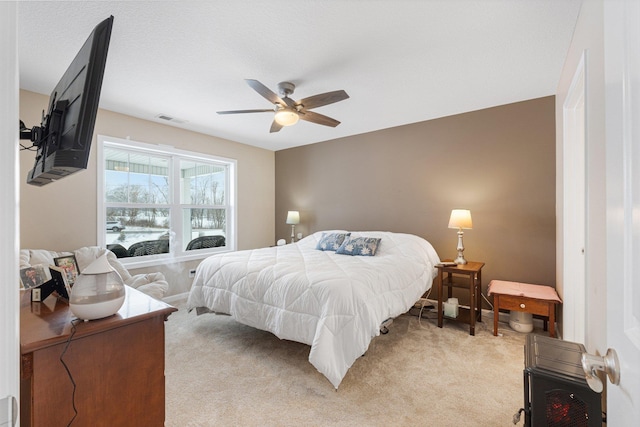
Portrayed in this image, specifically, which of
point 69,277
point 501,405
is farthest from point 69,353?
point 501,405

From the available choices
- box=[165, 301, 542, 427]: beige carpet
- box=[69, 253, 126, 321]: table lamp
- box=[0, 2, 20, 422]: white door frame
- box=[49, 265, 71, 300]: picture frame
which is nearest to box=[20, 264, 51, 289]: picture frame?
box=[49, 265, 71, 300]: picture frame

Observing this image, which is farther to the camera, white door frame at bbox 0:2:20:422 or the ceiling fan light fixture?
the ceiling fan light fixture

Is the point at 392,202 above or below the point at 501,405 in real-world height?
above

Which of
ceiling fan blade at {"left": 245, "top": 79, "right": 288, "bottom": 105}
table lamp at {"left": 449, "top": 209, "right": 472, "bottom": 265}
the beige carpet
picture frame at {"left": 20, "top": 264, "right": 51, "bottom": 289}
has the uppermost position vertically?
ceiling fan blade at {"left": 245, "top": 79, "right": 288, "bottom": 105}

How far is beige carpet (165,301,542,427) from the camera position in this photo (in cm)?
177

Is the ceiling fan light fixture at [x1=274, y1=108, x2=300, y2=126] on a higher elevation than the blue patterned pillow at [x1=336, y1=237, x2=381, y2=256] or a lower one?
higher

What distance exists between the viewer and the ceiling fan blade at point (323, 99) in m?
2.39

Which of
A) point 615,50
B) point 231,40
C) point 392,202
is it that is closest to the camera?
point 615,50

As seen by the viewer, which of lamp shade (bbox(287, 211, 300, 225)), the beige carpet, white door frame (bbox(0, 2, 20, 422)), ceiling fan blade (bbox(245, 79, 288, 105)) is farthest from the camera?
lamp shade (bbox(287, 211, 300, 225))

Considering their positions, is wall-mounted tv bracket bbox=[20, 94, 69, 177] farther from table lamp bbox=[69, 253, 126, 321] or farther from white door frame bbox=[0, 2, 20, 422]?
white door frame bbox=[0, 2, 20, 422]

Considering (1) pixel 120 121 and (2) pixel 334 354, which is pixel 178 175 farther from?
(2) pixel 334 354

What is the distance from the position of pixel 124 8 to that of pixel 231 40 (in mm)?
658

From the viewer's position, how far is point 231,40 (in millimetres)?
2150

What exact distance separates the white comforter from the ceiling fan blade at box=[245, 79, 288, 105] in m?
1.48
